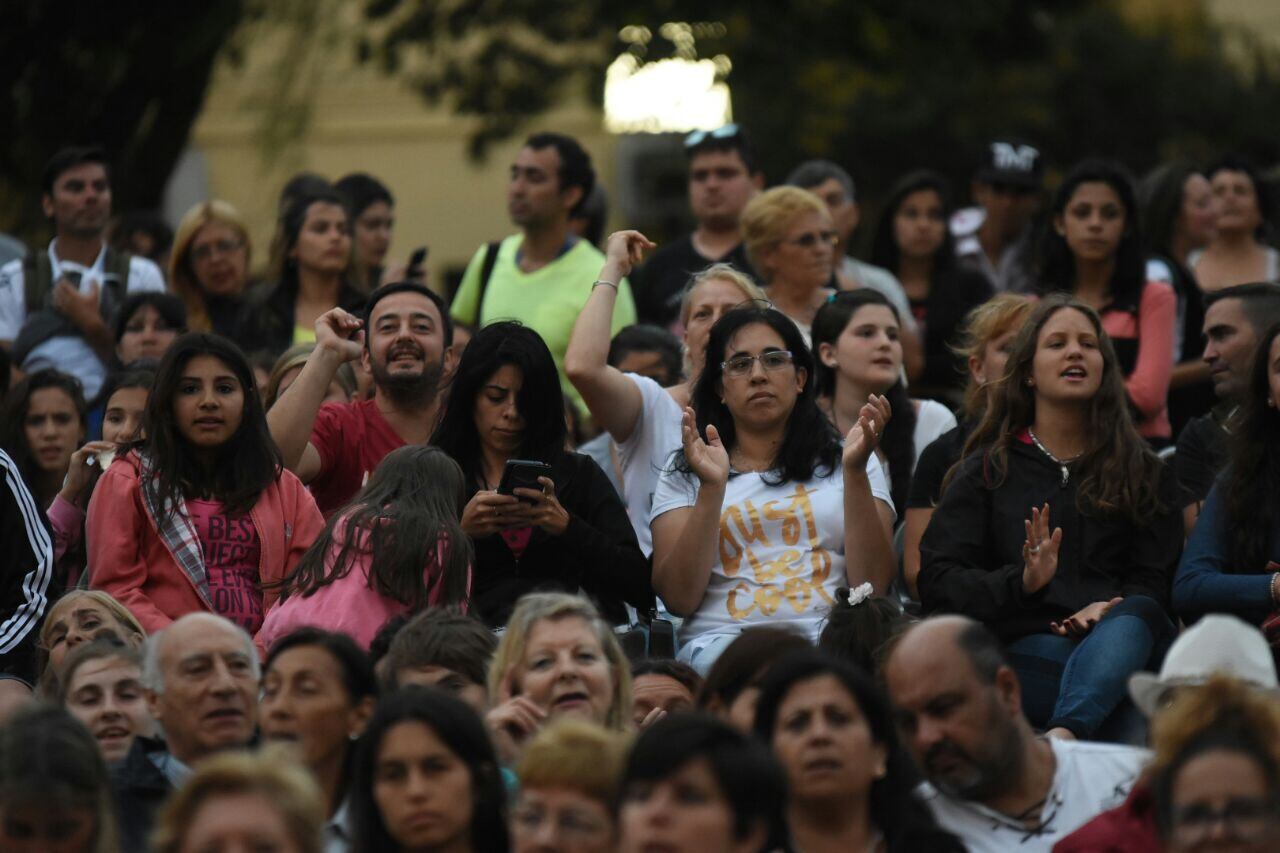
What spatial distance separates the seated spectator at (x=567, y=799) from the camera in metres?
5.73

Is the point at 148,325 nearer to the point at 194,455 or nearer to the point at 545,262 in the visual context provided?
the point at 545,262

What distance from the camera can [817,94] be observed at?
2323 centimetres

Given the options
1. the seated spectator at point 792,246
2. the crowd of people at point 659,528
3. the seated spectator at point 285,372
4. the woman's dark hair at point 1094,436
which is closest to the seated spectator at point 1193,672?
the crowd of people at point 659,528

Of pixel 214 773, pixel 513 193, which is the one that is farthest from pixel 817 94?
pixel 214 773

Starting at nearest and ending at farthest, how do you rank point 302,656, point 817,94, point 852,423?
point 302,656 < point 852,423 < point 817,94

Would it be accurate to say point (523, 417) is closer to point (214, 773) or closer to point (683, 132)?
point (214, 773)

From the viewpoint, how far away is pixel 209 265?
10992mm

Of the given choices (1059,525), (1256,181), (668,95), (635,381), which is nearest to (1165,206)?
(1256,181)

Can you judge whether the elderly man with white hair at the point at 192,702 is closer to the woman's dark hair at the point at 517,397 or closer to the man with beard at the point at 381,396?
the woman's dark hair at the point at 517,397

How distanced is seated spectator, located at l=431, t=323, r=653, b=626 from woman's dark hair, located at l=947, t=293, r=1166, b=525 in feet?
4.17

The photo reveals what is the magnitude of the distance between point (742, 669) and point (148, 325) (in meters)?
4.38

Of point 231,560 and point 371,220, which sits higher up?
point 371,220

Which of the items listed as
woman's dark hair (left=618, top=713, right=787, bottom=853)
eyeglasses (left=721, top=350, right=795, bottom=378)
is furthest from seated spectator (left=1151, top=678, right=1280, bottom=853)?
eyeglasses (left=721, top=350, right=795, bottom=378)

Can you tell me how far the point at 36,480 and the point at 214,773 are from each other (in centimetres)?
437
